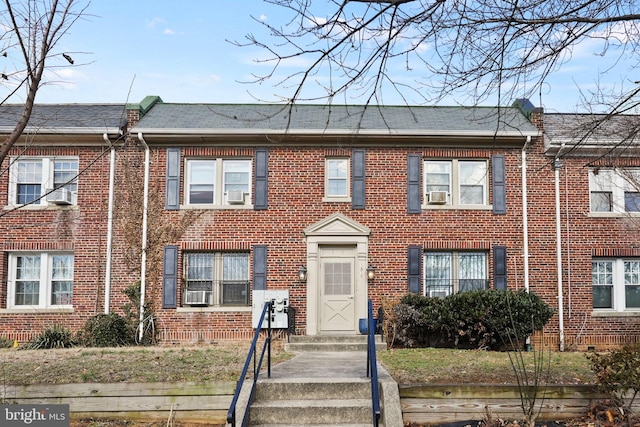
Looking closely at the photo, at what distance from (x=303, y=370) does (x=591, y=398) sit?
12.5 feet

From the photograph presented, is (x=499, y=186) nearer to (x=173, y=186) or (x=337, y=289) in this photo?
(x=337, y=289)

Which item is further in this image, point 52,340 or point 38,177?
point 38,177

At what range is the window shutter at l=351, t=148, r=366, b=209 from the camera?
1475 cm

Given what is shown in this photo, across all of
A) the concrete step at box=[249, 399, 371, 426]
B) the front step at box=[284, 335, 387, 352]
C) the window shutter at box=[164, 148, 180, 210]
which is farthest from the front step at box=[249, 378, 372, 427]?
the window shutter at box=[164, 148, 180, 210]

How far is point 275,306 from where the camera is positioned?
1422cm

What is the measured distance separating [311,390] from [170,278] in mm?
7932

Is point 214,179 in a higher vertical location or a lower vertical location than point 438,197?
higher

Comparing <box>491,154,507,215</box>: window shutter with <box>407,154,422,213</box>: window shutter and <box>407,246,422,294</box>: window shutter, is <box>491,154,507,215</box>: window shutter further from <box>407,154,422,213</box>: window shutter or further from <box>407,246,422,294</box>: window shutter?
<box>407,246,422,294</box>: window shutter

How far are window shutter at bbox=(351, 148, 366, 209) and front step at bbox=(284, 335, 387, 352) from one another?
321 cm

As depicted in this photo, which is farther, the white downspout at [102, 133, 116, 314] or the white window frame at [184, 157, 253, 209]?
the white window frame at [184, 157, 253, 209]

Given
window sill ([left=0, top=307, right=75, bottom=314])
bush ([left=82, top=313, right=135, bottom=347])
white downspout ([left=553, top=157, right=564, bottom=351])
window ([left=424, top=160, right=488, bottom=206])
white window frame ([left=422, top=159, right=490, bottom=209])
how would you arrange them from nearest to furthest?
bush ([left=82, top=313, right=135, bottom=347]), window sill ([left=0, top=307, right=75, bottom=314]), white downspout ([left=553, top=157, right=564, bottom=351]), white window frame ([left=422, top=159, right=490, bottom=209]), window ([left=424, top=160, right=488, bottom=206])

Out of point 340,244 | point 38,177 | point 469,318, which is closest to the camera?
point 469,318

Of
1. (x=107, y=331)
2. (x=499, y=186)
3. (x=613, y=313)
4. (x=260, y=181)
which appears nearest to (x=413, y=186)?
(x=499, y=186)

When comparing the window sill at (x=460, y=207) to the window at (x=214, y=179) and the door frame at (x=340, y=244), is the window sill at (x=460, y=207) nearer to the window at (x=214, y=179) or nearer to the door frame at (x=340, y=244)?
the door frame at (x=340, y=244)
